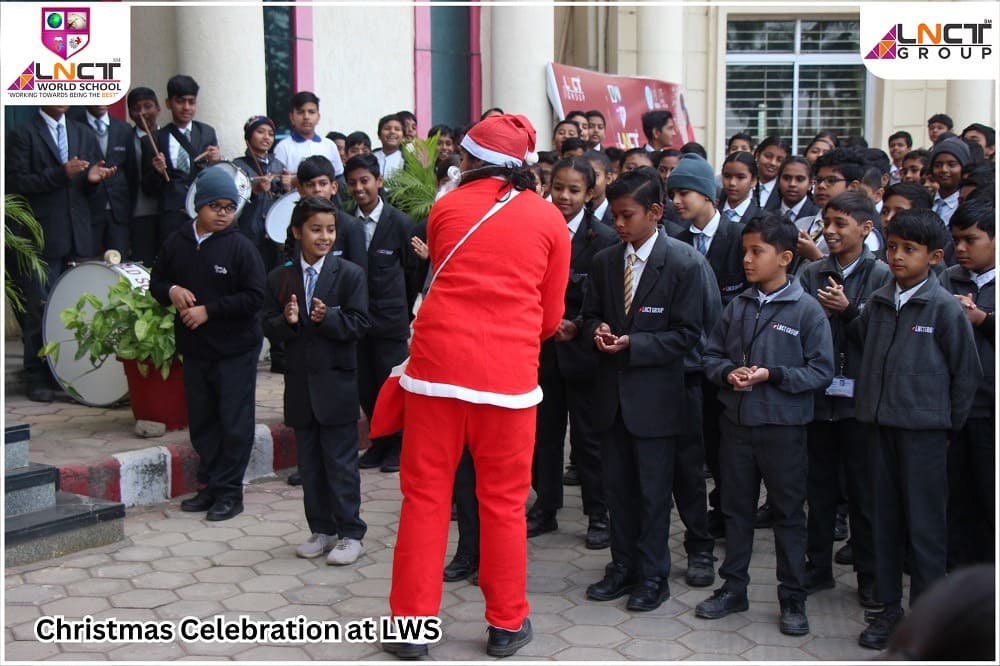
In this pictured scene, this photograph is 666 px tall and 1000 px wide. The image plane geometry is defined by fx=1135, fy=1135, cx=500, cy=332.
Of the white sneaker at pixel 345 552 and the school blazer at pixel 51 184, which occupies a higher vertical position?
the school blazer at pixel 51 184

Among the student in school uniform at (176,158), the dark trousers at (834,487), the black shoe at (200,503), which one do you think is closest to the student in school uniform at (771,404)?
the dark trousers at (834,487)

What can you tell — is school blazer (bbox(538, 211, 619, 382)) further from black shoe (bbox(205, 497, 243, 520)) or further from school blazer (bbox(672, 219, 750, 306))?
Answer: black shoe (bbox(205, 497, 243, 520))

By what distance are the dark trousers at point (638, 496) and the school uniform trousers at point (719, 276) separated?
74 cm

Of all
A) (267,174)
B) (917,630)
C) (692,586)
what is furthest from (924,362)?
(267,174)

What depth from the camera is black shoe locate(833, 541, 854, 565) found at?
5430 mm

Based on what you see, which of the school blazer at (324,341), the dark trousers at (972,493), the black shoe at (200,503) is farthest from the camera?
the black shoe at (200,503)

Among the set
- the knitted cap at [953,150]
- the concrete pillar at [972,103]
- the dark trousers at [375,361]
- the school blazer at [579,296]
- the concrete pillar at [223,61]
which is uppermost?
the concrete pillar at [972,103]

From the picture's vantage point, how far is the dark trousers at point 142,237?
8477 mm

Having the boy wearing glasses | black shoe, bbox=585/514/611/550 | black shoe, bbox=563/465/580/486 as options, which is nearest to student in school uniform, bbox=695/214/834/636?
black shoe, bbox=585/514/611/550

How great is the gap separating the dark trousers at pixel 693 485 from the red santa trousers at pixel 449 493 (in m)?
1.06

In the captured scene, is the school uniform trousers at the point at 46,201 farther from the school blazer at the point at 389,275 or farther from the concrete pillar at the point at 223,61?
the school blazer at the point at 389,275

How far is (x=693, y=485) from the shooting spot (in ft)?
Result: 16.8

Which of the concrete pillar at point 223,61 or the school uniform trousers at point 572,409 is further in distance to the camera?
the concrete pillar at point 223,61

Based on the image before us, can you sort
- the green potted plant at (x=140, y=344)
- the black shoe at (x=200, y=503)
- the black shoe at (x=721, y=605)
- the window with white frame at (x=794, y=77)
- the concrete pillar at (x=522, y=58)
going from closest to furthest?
the black shoe at (x=721, y=605) → the black shoe at (x=200, y=503) → the green potted plant at (x=140, y=344) → the concrete pillar at (x=522, y=58) → the window with white frame at (x=794, y=77)
